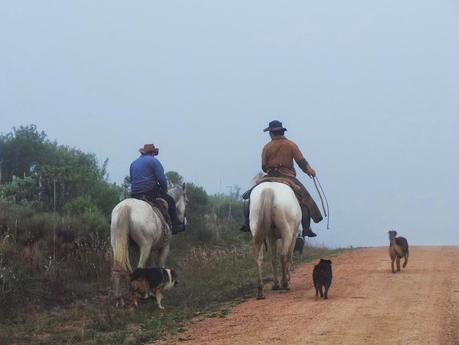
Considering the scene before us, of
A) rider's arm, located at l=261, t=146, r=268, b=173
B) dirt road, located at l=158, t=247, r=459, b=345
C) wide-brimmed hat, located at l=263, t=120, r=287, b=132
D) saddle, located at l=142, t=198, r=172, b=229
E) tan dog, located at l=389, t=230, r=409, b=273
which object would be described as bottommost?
dirt road, located at l=158, t=247, r=459, b=345

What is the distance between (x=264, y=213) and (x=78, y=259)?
4.72m

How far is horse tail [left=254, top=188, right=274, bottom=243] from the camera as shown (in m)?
11.4

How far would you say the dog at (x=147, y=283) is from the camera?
11.3m

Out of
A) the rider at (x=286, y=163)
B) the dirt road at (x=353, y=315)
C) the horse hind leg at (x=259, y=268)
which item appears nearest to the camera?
the dirt road at (x=353, y=315)

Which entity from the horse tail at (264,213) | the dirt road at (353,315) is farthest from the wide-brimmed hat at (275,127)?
the dirt road at (353,315)

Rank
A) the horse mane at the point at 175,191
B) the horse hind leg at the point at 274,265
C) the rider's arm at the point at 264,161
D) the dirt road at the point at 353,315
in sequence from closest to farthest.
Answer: the dirt road at the point at 353,315 → the horse hind leg at the point at 274,265 → the rider's arm at the point at 264,161 → the horse mane at the point at 175,191

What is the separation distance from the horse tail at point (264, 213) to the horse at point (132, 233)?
6.52 ft

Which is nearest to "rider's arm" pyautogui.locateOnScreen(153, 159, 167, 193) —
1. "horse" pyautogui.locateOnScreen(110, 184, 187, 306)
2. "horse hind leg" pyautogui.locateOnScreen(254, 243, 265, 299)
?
"horse" pyautogui.locateOnScreen(110, 184, 187, 306)

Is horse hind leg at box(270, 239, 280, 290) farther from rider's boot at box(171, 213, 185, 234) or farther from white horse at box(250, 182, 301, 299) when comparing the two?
rider's boot at box(171, 213, 185, 234)

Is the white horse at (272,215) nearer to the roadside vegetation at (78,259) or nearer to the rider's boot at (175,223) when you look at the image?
the roadside vegetation at (78,259)

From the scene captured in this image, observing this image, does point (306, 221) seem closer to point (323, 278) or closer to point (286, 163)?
point (286, 163)

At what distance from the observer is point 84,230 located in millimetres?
15477

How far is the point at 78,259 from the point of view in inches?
559

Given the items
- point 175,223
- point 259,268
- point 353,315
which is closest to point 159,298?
point 259,268
